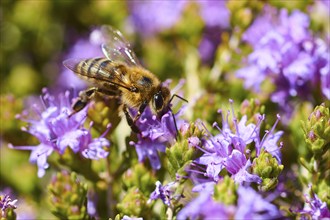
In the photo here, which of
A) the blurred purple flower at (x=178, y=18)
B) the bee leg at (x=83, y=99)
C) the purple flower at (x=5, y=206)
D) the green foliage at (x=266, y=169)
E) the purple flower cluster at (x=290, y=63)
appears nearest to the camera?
the green foliage at (x=266, y=169)

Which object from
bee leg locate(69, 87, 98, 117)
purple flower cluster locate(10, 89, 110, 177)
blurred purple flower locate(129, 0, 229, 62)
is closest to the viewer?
purple flower cluster locate(10, 89, 110, 177)

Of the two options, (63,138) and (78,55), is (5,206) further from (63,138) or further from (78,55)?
(78,55)

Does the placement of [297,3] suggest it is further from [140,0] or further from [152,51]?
[140,0]

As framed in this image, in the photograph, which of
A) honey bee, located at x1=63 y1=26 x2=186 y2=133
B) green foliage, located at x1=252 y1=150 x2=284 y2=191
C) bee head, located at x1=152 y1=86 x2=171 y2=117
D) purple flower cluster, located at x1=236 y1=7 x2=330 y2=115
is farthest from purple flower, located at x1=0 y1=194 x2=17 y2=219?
purple flower cluster, located at x1=236 y1=7 x2=330 y2=115

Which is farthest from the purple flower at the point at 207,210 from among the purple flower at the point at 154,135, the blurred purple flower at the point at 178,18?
the blurred purple flower at the point at 178,18

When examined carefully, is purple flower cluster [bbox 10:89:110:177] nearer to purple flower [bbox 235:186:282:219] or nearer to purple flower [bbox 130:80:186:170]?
purple flower [bbox 130:80:186:170]

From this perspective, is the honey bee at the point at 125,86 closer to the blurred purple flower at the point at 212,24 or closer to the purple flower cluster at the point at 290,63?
the purple flower cluster at the point at 290,63

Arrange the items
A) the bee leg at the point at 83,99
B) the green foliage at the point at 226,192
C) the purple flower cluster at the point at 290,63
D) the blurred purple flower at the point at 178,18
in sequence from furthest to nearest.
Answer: the blurred purple flower at the point at 178,18
the purple flower cluster at the point at 290,63
the bee leg at the point at 83,99
the green foliage at the point at 226,192
